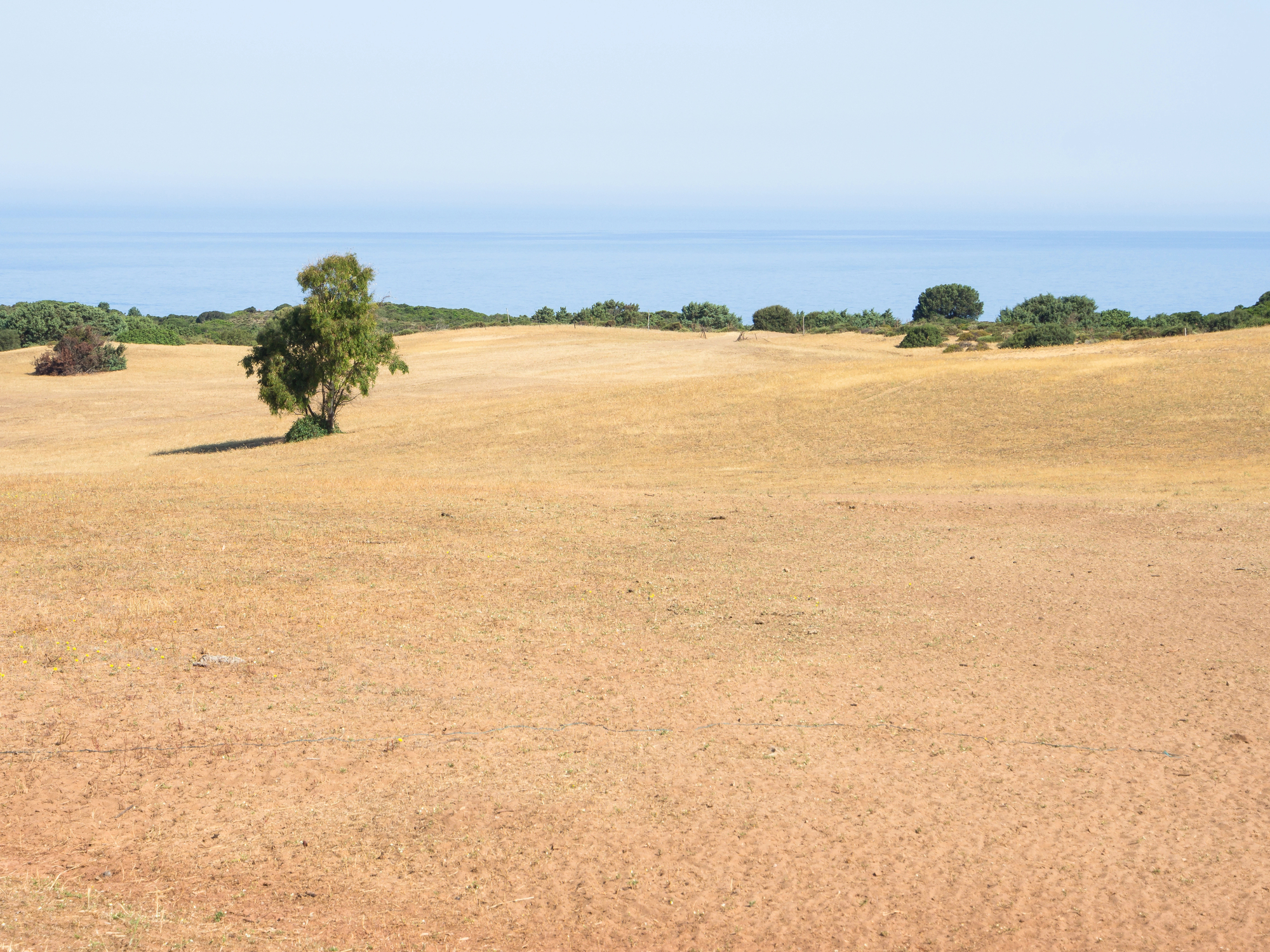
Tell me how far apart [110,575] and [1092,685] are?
11772 mm

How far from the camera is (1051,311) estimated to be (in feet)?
271

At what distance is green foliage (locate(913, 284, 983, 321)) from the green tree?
2818 inches

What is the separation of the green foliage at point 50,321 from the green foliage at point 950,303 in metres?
67.5

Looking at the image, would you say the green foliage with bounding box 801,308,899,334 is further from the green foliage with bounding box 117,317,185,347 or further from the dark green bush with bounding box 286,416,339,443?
the dark green bush with bounding box 286,416,339,443

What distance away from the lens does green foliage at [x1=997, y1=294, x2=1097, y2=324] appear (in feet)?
260

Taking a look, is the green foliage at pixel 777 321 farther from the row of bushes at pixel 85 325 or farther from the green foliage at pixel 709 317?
the row of bushes at pixel 85 325

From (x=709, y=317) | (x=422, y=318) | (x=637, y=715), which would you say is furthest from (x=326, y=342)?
(x=422, y=318)

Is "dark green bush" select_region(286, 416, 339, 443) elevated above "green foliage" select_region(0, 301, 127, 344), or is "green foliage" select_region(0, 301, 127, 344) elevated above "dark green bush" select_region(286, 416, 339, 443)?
"green foliage" select_region(0, 301, 127, 344)

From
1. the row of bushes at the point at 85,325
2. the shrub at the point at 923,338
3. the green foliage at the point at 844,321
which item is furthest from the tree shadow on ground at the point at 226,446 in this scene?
the green foliage at the point at 844,321

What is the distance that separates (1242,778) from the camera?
8719mm

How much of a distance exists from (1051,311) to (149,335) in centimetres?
6647

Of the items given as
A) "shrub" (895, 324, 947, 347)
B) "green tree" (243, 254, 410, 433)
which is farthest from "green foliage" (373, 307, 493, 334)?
"green tree" (243, 254, 410, 433)

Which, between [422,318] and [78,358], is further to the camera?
[422,318]

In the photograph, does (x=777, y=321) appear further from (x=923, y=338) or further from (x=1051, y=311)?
(x=923, y=338)
